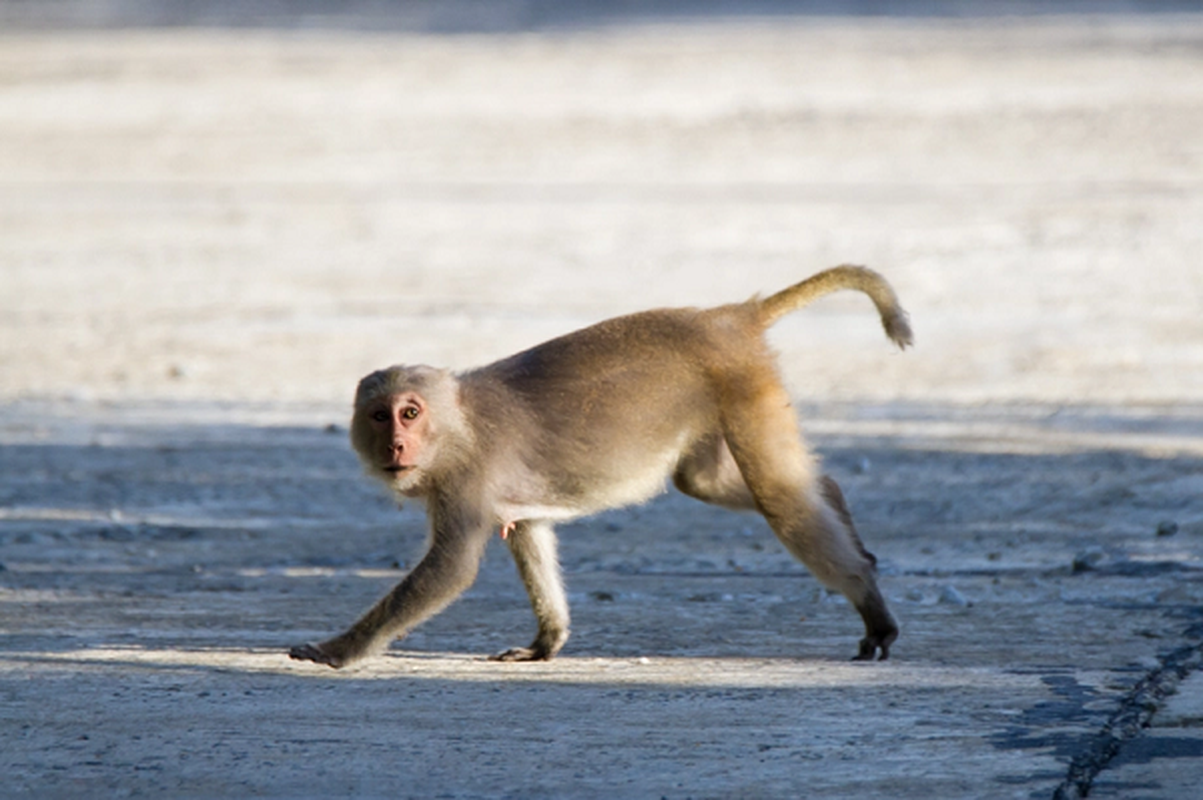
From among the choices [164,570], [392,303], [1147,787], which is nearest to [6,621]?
[164,570]

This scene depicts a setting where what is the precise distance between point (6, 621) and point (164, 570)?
0.96 meters

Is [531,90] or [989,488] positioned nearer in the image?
[989,488]

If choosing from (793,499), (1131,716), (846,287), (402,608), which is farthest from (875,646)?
(402,608)

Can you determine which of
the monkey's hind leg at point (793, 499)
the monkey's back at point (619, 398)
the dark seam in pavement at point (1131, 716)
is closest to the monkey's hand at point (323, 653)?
the monkey's back at point (619, 398)

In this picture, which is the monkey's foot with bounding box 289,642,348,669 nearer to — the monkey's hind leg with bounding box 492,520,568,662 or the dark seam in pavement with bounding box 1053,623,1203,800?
the monkey's hind leg with bounding box 492,520,568,662

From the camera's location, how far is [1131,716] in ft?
17.6

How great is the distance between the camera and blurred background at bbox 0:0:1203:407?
12.2 metres

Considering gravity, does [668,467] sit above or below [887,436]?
above

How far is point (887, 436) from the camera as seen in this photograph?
9883mm

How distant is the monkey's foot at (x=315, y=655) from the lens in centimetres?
Answer: 593

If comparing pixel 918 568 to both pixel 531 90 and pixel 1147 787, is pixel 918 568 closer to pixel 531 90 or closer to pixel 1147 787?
pixel 1147 787

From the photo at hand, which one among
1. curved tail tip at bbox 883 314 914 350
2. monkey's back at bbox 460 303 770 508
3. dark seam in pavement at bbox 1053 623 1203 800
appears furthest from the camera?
curved tail tip at bbox 883 314 914 350

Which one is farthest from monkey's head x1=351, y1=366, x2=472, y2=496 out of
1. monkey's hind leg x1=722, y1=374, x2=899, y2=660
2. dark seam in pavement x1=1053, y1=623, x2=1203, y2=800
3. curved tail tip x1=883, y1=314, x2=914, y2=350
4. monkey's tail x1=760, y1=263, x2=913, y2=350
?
dark seam in pavement x1=1053, y1=623, x2=1203, y2=800

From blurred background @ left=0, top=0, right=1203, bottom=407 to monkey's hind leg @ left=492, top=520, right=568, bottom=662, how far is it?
4.67m
